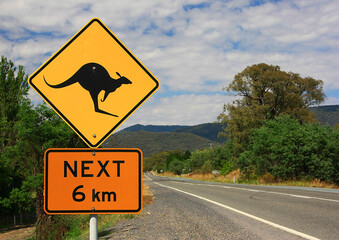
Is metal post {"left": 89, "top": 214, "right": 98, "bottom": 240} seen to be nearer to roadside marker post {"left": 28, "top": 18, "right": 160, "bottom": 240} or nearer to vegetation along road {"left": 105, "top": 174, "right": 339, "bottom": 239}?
roadside marker post {"left": 28, "top": 18, "right": 160, "bottom": 240}

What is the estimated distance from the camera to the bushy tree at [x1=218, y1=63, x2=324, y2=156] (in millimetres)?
43812

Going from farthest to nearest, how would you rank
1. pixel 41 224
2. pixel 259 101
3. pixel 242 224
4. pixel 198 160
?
pixel 198 160 → pixel 259 101 → pixel 41 224 → pixel 242 224

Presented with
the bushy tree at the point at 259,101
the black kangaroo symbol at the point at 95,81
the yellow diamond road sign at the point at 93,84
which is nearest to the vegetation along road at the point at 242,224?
the yellow diamond road sign at the point at 93,84

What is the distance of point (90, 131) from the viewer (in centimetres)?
262

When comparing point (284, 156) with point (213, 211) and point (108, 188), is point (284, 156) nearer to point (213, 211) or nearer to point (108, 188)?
point (213, 211)

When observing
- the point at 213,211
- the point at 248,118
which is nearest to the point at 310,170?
the point at 248,118

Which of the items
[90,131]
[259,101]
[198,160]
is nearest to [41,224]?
[90,131]

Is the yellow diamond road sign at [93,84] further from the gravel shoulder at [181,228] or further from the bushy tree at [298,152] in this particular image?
the bushy tree at [298,152]

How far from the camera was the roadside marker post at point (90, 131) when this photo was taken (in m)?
2.58

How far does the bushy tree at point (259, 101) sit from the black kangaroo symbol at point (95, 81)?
137 ft

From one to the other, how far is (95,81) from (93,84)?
30mm

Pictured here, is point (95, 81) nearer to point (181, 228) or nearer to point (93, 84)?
point (93, 84)

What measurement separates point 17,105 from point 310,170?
28.3 metres

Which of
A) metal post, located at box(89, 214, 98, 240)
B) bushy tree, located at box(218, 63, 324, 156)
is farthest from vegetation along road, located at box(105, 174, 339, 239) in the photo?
bushy tree, located at box(218, 63, 324, 156)
